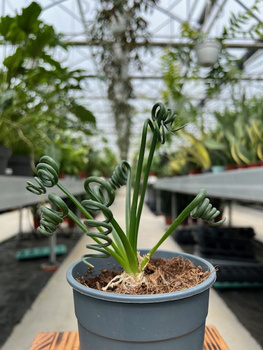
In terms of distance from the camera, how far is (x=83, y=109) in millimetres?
1652

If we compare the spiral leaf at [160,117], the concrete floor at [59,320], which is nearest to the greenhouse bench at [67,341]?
the spiral leaf at [160,117]

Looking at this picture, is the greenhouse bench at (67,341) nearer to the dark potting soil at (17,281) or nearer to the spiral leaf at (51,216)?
the spiral leaf at (51,216)

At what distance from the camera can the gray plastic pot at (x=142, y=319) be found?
0.33 metres

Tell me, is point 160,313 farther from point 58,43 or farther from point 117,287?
point 58,43

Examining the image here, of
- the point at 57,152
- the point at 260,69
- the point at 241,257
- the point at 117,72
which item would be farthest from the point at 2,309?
the point at 260,69

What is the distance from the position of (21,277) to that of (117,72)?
162cm

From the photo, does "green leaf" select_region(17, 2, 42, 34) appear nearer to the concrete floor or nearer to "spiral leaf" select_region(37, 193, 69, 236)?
"spiral leaf" select_region(37, 193, 69, 236)

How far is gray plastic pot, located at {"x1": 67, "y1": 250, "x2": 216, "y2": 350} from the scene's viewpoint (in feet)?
1.09

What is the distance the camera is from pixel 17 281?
67.1 inches

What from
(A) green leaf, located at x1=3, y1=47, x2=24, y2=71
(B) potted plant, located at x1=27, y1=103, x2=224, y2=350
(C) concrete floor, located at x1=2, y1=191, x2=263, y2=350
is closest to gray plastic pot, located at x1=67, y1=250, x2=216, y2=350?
(B) potted plant, located at x1=27, y1=103, x2=224, y2=350

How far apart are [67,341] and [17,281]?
138 cm

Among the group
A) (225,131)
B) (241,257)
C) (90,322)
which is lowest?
(241,257)

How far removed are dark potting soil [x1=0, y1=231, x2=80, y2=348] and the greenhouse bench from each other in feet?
2.43

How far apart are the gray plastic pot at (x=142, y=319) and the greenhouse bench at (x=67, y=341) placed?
134mm
